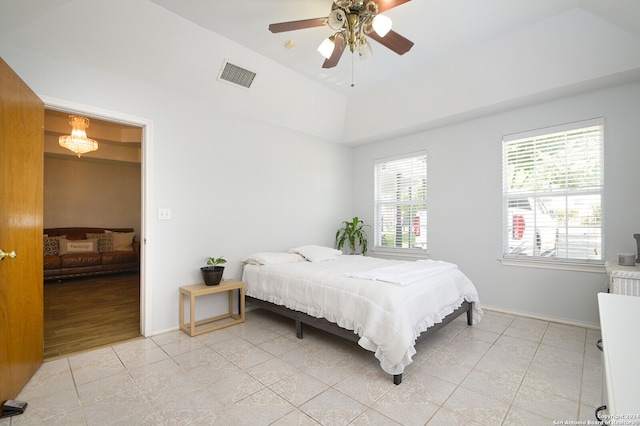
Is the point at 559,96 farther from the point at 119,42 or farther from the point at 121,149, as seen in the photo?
the point at 121,149

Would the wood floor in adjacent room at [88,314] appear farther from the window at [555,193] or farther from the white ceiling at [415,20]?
the window at [555,193]

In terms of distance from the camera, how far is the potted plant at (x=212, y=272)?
326cm

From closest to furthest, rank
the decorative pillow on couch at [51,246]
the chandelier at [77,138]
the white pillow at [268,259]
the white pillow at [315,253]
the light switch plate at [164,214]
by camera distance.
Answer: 1. the light switch plate at [164,214]
2. the white pillow at [268,259]
3. the white pillow at [315,253]
4. the chandelier at [77,138]
5. the decorative pillow on couch at [51,246]

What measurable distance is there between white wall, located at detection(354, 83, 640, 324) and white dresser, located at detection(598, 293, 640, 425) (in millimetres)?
2386

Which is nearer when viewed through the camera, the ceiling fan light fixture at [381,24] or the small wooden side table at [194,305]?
the ceiling fan light fixture at [381,24]

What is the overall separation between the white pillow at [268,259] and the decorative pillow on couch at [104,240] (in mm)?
4301

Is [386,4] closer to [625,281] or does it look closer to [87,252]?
[625,281]

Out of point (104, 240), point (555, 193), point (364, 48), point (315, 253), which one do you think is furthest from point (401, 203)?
point (104, 240)

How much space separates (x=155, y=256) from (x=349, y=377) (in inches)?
88.7

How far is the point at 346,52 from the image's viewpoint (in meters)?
3.26

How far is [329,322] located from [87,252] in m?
5.71

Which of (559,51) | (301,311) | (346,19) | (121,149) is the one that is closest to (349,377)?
(301,311)

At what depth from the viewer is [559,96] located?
3.31 metres

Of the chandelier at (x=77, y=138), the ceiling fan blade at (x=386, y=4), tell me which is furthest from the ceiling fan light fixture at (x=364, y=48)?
the chandelier at (x=77, y=138)
